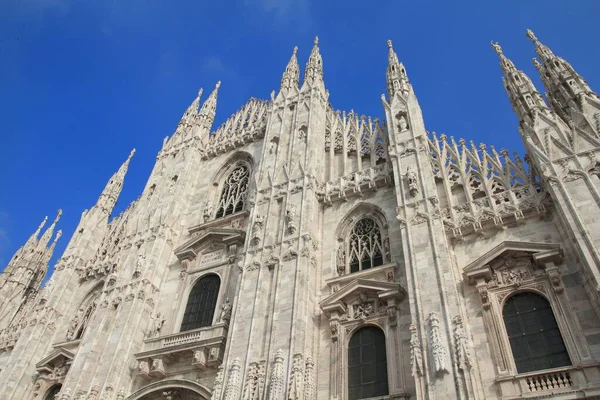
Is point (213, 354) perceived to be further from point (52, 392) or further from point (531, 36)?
point (531, 36)

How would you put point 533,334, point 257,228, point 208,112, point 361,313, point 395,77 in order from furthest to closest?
point 208,112 → point 395,77 → point 257,228 → point 361,313 → point 533,334

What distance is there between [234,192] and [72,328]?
9.48m

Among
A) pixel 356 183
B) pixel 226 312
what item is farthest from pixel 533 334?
pixel 226 312

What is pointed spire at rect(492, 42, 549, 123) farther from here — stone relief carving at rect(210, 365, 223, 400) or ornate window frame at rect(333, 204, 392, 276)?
stone relief carving at rect(210, 365, 223, 400)

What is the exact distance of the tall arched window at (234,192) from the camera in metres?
22.5

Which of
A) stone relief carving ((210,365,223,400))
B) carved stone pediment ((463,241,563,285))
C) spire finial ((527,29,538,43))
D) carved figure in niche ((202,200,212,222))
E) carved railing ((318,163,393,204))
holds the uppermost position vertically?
spire finial ((527,29,538,43))

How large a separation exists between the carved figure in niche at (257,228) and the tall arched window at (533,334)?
27.9 feet

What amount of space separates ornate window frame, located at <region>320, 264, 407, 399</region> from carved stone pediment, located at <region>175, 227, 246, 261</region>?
593cm

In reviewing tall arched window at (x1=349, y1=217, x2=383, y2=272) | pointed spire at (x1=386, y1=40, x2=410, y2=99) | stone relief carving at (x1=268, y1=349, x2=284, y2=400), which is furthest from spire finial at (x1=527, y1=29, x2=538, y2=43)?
stone relief carving at (x1=268, y1=349, x2=284, y2=400)

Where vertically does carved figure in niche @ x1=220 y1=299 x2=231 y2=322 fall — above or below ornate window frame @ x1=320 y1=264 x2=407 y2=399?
above

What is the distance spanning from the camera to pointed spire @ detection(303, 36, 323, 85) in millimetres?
24306

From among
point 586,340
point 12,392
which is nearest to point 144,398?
point 12,392

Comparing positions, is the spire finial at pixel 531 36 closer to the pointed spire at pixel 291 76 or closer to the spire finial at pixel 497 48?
the spire finial at pixel 497 48

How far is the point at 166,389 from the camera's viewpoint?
1592cm
